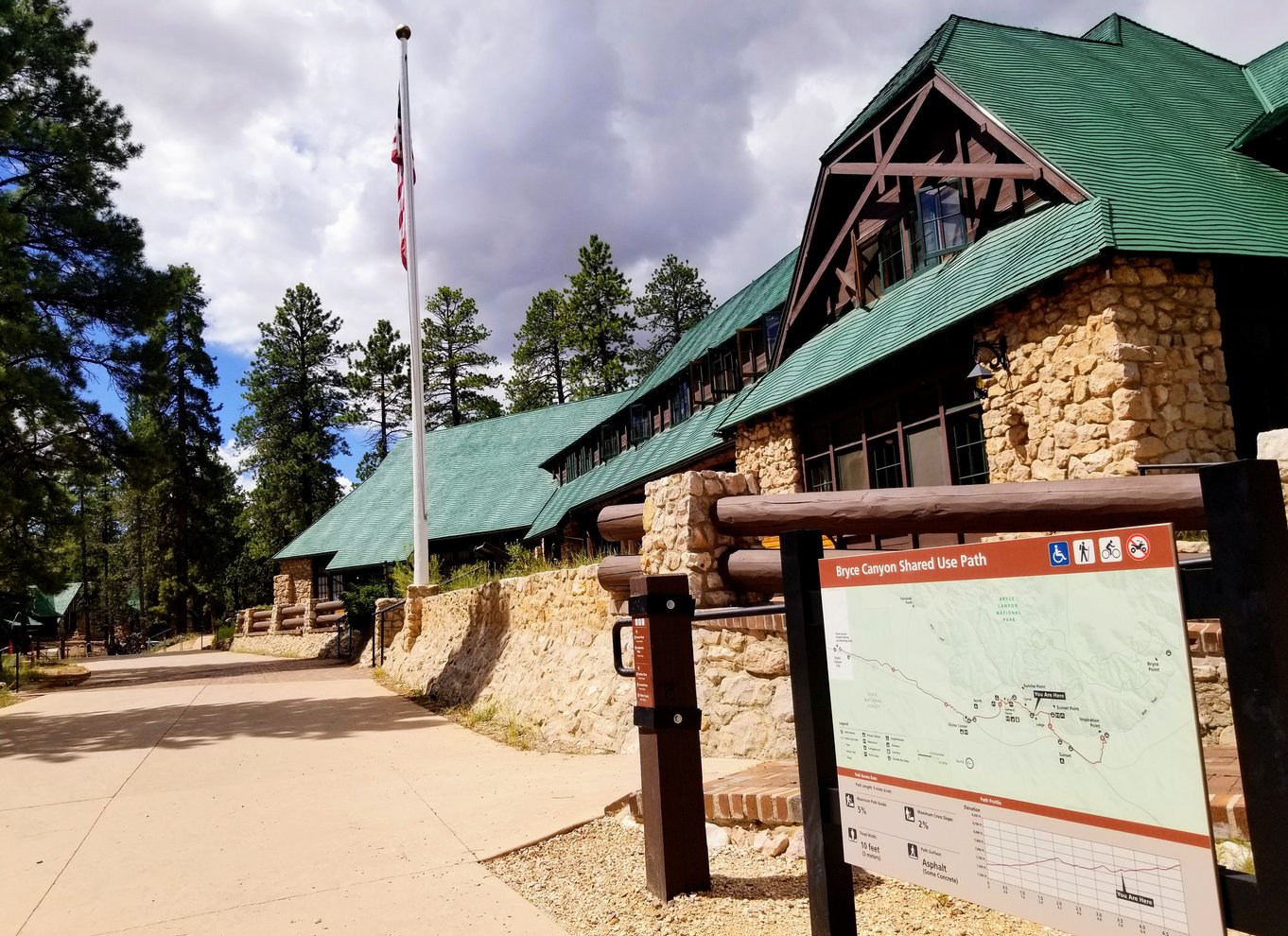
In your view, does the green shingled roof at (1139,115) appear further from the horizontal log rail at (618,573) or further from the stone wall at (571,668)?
the horizontal log rail at (618,573)

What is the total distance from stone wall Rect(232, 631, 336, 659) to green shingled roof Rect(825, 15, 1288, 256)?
2139cm

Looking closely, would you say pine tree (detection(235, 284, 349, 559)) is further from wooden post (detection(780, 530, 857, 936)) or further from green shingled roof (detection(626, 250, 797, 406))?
wooden post (detection(780, 530, 857, 936))

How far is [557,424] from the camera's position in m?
36.1

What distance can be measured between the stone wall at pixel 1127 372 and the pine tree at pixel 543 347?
1621 inches

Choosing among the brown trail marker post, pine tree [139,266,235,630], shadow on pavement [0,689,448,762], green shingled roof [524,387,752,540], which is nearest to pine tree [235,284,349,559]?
pine tree [139,266,235,630]

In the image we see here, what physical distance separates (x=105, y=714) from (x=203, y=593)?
38.6 meters

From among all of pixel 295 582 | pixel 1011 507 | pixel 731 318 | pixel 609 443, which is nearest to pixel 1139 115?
pixel 1011 507

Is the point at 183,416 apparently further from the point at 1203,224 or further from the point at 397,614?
the point at 1203,224

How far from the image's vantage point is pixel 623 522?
848 centimetres

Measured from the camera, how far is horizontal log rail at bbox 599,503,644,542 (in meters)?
8.29

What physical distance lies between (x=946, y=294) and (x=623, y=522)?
525 centimetres

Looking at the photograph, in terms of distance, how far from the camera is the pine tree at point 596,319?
155 ft

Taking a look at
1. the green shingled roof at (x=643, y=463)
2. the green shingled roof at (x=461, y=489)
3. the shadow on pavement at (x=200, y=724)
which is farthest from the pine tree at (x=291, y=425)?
the shadow on pavement at (x=200, y=724)

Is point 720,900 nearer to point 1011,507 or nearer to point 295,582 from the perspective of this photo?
point 1011,507
